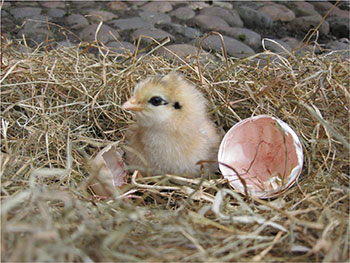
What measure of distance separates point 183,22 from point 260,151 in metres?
2.24

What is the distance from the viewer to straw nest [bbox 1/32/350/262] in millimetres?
1056

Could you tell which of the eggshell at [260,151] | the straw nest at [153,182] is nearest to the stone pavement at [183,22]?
the straw nest at [153,182]

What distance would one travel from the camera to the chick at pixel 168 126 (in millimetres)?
1630

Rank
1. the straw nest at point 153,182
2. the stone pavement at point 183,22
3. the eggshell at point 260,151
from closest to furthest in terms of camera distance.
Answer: the straw nest at point 153,182 → the eggshell at point 260,151 → the stone pavement at point 183,22

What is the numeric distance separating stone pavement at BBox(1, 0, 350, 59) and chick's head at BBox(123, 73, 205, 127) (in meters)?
1.34

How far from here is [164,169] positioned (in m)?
1.72

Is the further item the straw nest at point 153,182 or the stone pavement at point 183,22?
the stone pavement at point 183,22

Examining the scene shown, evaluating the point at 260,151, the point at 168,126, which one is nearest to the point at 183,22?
the point at 260,151

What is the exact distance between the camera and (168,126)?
5.54ft

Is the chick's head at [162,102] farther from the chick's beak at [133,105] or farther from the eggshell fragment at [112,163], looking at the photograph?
the eggshell fragment at [112,163]

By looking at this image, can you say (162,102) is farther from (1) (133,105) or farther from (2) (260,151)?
(2) (260,151)

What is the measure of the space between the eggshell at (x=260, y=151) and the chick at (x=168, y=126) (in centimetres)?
13

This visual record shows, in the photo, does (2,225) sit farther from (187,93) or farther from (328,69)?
(328,69)

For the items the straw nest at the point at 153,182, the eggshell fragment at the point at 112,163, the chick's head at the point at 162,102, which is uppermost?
the chick's head at the point at 162,102
